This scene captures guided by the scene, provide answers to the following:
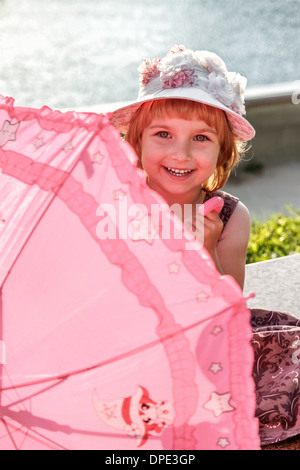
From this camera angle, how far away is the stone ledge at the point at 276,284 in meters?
2.53

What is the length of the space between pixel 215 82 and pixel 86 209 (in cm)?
76

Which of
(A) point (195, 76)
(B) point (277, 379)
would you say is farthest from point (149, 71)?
(B) point (277, 379)

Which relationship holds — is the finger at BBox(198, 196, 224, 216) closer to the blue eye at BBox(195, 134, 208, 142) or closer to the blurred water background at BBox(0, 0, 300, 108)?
the blue eye at BBox(195, 134, 208, 142)

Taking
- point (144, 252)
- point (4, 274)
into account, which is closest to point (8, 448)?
point (4, 274)

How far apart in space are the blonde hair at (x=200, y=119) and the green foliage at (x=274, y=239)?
3.44ft

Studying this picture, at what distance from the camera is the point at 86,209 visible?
4.34 feet

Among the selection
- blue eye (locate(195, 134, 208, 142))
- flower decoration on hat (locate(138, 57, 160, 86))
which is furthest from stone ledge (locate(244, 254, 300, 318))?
flower decoration on hat (locate(138, 57, 160, 86))

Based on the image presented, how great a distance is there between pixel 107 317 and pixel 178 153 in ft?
2.37

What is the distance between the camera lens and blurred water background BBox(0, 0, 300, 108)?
6.30m

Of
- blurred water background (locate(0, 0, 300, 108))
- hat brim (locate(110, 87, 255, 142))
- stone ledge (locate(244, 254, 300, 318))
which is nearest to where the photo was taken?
hat brim (locate(110, 87, 255, 142))

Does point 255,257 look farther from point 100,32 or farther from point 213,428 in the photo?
point 100,32

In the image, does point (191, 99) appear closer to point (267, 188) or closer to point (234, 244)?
point (234, 244)

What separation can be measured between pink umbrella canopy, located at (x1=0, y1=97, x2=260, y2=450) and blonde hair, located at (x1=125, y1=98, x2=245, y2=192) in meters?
0.58

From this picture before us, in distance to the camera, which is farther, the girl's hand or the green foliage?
the green foliage
